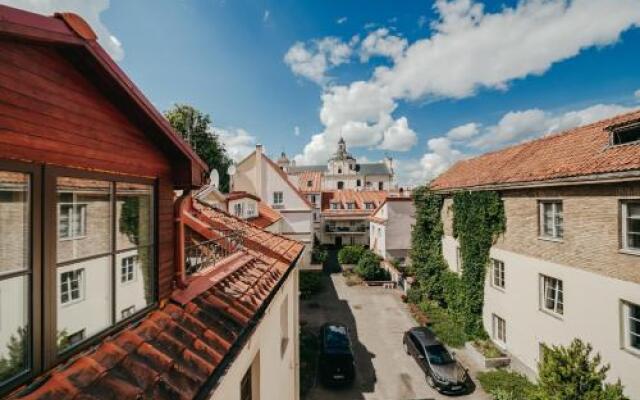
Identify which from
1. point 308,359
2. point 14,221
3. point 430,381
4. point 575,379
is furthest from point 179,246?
point 308,359

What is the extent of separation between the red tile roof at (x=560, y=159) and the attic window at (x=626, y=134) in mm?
222

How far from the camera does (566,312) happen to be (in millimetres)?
11781

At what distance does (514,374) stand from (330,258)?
27769 mm

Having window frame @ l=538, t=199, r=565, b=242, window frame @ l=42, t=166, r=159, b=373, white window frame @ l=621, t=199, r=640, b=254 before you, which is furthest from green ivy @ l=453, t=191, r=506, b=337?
window frame @ l=42, t=166, r=159, b=373

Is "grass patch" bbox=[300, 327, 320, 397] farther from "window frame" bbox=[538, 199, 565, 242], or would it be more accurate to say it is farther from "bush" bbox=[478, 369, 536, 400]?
"window frame" bbox=[538, 199, 565, 242]

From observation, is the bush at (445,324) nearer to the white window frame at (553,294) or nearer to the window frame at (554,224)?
the white window frame at (553,294)

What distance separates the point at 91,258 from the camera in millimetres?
3080

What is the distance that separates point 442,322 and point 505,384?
20.7ft

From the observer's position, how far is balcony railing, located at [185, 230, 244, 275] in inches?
229

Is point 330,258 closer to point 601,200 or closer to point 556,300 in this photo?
point 556,300

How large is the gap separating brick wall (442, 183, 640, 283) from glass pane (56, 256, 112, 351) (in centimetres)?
1368

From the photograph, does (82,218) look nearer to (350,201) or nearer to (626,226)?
(626,226)

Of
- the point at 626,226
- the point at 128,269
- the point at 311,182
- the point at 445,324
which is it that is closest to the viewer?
the point at 128,269

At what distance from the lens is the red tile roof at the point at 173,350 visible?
2.52m
